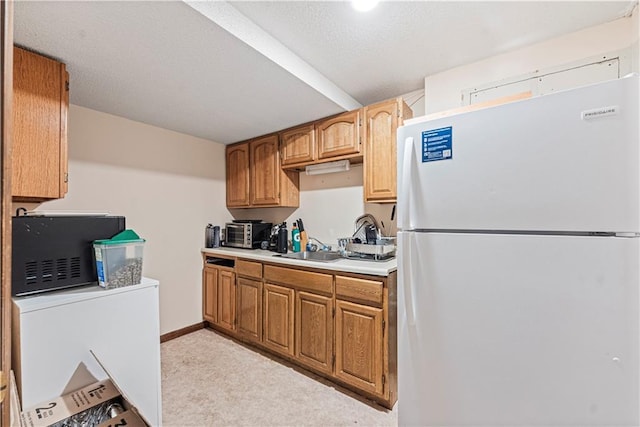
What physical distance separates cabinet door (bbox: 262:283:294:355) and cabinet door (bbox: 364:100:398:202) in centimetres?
109

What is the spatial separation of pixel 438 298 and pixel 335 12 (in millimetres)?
1512

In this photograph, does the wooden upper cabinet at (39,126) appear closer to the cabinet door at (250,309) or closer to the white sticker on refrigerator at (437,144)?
the cabinet door at (250,309)

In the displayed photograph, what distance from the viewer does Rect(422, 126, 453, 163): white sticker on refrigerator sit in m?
Answer: 1.22

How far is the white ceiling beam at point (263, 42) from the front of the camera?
1.38 metres

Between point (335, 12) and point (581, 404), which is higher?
point (335, 12)

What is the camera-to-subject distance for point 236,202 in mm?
3383

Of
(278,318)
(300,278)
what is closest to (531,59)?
(300,278)

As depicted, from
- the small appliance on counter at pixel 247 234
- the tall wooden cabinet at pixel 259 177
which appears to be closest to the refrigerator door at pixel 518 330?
the tall wooden cabinet at pixel 259 177

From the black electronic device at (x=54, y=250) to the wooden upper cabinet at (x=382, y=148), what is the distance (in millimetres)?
1795

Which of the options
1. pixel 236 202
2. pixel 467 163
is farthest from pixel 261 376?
pixel 467 163

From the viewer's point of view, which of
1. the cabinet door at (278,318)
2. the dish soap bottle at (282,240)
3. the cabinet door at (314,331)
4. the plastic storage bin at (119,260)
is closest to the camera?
the plastic storage bin at (119,260)

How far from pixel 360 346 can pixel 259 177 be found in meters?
2.00

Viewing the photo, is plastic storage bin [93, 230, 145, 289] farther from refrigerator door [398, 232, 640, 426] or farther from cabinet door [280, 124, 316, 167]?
cabinet door [280, 124, 316, 167]

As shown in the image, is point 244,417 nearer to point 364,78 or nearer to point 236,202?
point 236,202
